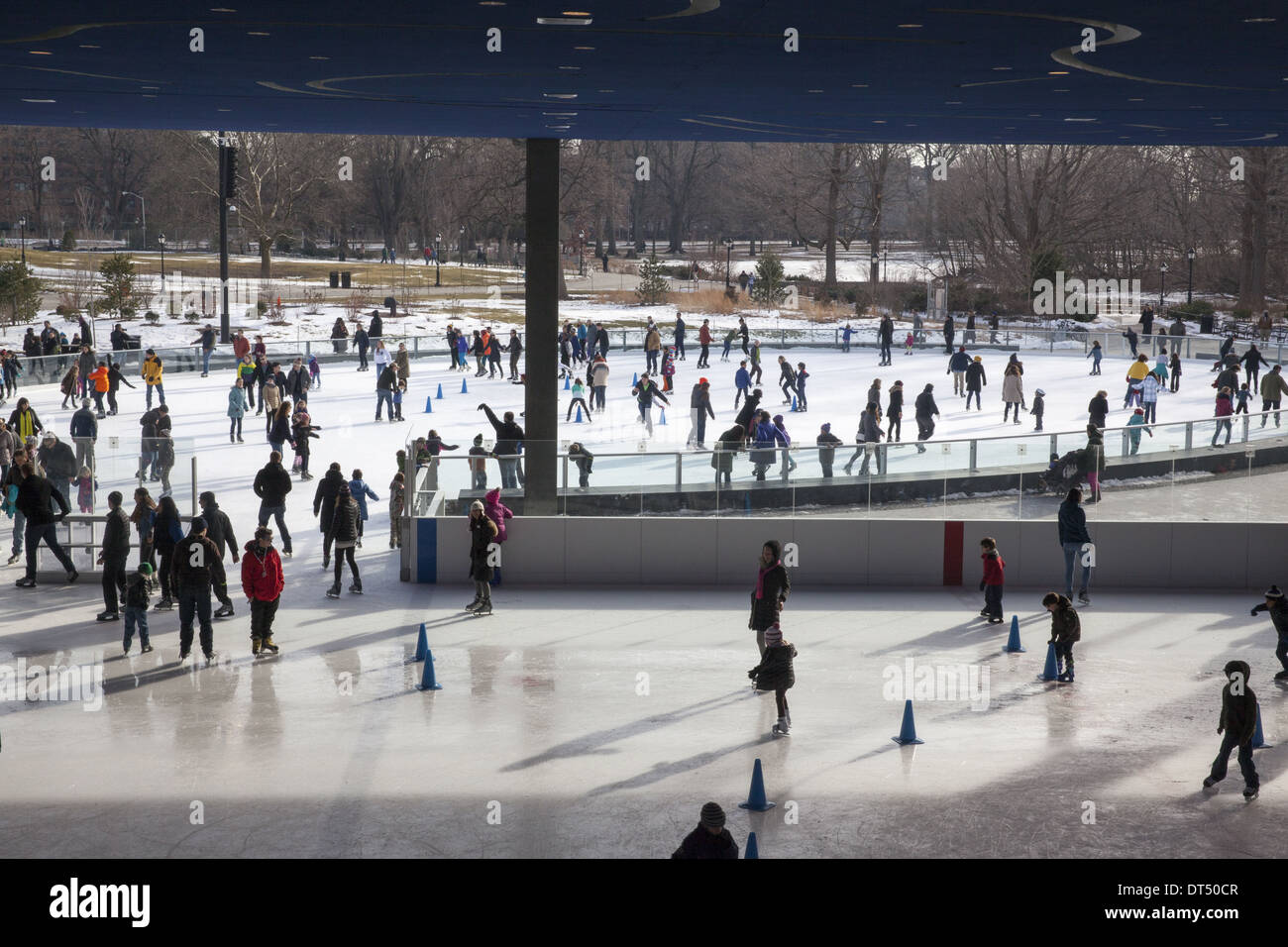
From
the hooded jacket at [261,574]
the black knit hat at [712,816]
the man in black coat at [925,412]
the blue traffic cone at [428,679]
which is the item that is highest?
the man in black coat at [925,412]

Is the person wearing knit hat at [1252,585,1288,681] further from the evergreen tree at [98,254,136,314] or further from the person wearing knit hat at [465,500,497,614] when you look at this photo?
the evergreen tree at [98,254,136,314]

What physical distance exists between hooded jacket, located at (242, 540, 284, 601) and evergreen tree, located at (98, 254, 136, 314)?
45693 mm

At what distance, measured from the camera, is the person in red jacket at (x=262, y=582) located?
43.2 ft

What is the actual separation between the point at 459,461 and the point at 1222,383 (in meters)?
21.0

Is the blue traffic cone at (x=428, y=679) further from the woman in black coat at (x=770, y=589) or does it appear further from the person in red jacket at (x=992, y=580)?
the person in red jacket at (x=992, y=580)

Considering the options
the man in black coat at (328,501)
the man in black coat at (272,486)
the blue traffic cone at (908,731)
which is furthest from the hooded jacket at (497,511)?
the blue traffic cone at (908,731)

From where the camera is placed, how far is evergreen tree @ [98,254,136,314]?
2170 inches

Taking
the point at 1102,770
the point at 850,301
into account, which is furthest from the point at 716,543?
the point at 850,301

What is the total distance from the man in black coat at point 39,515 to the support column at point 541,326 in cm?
556

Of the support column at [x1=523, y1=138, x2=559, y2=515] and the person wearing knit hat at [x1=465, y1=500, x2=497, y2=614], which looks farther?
the support column at [x1=523, y1=138, x2=559, y2=515]

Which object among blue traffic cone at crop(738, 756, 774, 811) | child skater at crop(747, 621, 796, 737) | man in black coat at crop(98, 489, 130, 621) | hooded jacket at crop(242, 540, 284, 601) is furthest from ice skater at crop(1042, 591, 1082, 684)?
man in black coat at crop(98, 489, 130, 621)

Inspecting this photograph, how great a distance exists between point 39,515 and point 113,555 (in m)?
1.93

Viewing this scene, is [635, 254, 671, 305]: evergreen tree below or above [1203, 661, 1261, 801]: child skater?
above
